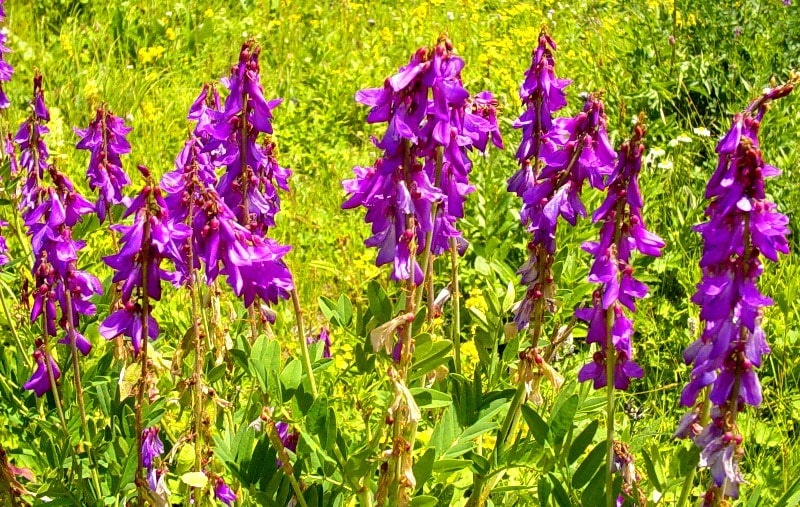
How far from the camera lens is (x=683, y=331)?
11.7 ft

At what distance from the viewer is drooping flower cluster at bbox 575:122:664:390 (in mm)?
1562

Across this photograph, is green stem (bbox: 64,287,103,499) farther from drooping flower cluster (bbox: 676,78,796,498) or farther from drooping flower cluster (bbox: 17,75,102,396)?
drooping flower cluster (bbox: 676,78,796,498)

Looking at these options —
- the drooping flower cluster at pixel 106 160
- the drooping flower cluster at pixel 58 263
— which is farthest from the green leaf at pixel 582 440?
the drooping flower cluster at pixel 106 160

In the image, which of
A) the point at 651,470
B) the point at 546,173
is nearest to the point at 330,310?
the point at 546,173

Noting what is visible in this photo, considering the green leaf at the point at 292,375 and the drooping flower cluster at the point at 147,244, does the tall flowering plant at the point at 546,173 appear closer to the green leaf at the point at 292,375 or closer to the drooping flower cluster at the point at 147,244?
the green leaf at the point at 292,375

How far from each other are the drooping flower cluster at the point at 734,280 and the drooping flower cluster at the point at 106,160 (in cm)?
164

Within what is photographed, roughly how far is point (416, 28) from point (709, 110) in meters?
2.32

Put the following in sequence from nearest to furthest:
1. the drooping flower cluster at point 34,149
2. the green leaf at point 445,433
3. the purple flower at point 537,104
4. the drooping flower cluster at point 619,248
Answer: the drooping flower cluster at point 619,248
the green leaf at point 445,433
the purple flower at point 537,104
the drooping flower cluster at point 34,149

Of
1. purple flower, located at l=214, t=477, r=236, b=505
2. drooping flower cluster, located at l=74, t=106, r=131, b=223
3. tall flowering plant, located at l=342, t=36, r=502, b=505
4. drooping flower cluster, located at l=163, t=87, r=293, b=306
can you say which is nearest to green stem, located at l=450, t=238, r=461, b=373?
tall flowering plant, located at l=342, t=36, r=502, b=505

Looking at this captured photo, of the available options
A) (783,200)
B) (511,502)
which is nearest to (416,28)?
(783,200)

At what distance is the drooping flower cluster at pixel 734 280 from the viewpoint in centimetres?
141

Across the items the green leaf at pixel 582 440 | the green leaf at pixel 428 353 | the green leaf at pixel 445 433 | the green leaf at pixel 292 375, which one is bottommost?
the green leaf at pixel 445 433

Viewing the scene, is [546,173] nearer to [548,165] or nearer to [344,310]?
[548,165]

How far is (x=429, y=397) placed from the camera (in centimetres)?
183
